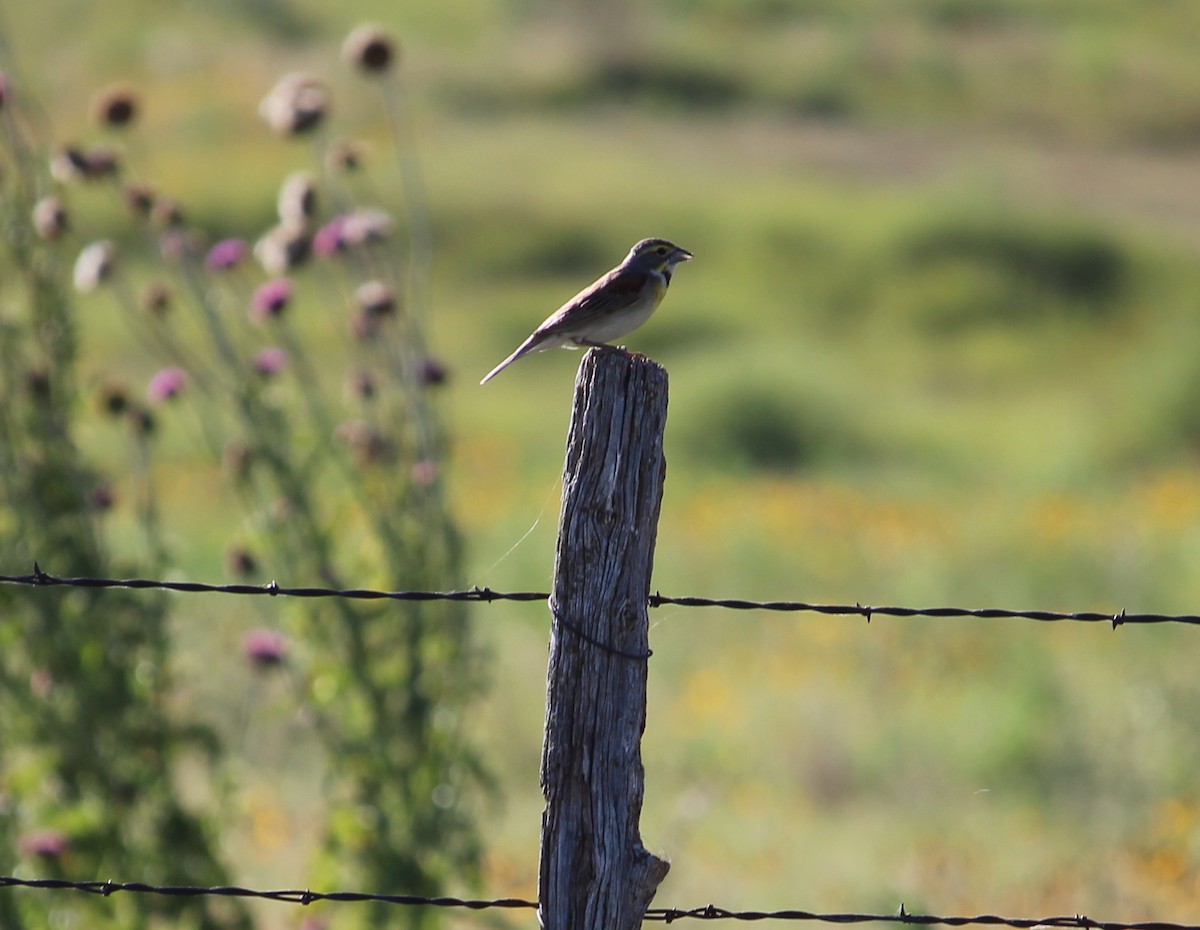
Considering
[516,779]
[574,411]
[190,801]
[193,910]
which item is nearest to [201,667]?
[190,801]

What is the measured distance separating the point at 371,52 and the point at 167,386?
1.57 meters

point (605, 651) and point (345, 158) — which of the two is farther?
point (345, 158)

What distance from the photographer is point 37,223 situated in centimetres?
635

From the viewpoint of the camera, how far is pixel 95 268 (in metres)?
6.62

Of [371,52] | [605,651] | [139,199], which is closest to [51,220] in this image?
[139,199]

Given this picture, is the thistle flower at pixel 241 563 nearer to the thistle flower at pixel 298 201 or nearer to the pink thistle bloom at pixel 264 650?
the pink thistle bloom at pixel 264 650

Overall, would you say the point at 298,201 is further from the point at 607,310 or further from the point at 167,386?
the point at 607,310


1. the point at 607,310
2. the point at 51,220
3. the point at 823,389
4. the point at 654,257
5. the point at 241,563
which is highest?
the point at 823,389

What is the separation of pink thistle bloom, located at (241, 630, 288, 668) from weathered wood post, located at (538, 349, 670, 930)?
3.22m

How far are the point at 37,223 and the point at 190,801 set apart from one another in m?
4.62

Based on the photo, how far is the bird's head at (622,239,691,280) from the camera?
4895 millimetres

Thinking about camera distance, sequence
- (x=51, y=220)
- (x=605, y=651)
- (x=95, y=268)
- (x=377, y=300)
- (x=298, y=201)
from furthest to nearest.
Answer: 1. (x=298, y=201)
2. (x=377, y=300)
3. (x=95, y=268)
4. (x=51, y=220)
5. (x=605, y=651)

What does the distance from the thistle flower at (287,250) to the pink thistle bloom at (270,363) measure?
1.08 feet

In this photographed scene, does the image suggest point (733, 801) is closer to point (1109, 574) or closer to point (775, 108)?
point (1109, 574)
